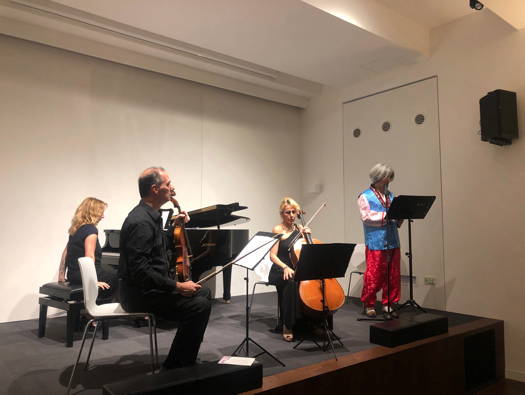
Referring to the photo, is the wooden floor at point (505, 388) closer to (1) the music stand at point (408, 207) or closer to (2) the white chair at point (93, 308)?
(1) the music stand at point (408, 207)

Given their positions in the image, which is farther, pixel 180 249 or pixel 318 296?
pixel 318 296

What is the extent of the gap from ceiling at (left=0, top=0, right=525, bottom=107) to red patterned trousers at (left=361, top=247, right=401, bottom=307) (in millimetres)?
2206

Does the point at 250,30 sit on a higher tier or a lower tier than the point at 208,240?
higher

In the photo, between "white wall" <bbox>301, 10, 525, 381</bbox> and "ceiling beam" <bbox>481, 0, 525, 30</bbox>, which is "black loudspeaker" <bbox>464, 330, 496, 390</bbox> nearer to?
"white wall" <bbox>301, 10, 525, 381</bbox>

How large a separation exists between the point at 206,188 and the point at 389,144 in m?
2.37

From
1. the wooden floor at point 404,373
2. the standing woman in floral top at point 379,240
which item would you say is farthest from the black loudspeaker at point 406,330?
the standing woman in floral top at point 379,240

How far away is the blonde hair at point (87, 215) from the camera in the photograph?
12.7 ft

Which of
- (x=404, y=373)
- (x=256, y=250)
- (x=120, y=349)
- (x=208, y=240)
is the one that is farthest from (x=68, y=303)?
(x=404, y=373)

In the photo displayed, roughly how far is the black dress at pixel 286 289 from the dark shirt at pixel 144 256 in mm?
1050

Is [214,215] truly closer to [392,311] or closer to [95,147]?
[95,147]

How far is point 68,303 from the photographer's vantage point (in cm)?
343

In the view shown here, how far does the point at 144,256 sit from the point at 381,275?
106 inches

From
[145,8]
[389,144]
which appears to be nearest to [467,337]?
[389,144]

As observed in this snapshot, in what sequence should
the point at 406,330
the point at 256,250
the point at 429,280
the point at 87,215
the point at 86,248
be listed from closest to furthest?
the point at 256,250 → the point at 406,330 → the point at 86,248 → the point at 87,215 → the point at 429,280
